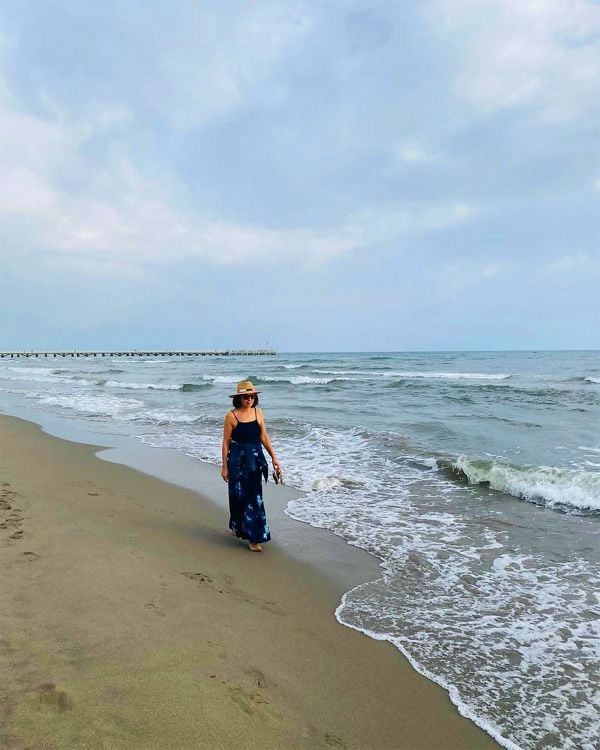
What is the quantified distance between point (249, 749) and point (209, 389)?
25.3 m

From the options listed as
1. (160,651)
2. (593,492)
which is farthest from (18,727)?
(593,492)

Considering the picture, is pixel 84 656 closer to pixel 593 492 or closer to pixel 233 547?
pixel 233 547

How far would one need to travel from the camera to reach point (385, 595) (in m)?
4.14

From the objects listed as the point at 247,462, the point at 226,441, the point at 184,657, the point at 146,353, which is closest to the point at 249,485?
the point at 247,462

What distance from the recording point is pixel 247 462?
16.6 feet

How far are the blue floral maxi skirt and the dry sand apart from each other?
0.81ft

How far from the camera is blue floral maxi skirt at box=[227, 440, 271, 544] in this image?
5027 mm

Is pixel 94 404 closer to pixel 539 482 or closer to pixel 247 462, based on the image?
pixel 247 462

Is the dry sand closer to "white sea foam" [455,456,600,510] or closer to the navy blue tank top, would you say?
the navy blue tank top

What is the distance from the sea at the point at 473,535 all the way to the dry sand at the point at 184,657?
1.23 feet

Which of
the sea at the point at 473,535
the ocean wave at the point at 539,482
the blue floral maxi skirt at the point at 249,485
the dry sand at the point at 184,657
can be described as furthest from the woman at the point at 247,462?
the ocean wave at the point at 539,482

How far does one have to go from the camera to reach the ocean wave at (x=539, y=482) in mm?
6855

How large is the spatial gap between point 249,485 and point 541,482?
5118mm

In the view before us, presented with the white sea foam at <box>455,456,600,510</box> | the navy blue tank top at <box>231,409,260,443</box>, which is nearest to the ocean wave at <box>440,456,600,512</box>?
the white sea foam at <box>455,456,600,510</box>
